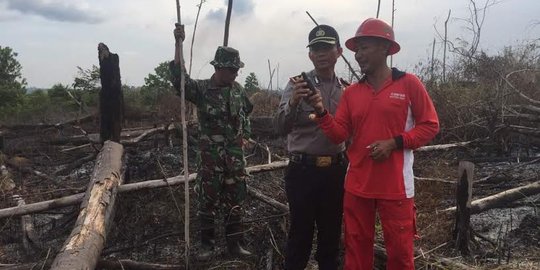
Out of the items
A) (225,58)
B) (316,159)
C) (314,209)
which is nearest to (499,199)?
(314,209)

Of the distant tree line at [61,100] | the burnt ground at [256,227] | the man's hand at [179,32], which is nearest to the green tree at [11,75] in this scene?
the distant tree line at [61,100]

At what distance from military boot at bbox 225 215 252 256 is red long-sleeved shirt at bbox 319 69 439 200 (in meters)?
1.61

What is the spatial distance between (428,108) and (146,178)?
4.02m

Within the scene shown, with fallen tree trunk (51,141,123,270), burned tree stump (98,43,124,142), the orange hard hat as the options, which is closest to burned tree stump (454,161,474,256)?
the orange hard hat

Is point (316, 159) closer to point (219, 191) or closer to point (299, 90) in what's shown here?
point (299, 90)

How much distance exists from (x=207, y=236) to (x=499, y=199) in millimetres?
2811

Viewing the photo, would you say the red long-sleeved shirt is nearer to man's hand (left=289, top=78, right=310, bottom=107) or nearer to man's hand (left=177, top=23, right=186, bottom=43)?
man's hand (left=289, top=78, right=310, bottom=107)

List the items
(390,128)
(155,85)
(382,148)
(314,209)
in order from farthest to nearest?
(155,85) < (314,209) < (390,128) < (382,148)

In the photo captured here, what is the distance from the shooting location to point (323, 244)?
129 inches

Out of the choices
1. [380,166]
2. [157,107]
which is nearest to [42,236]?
[380,166]

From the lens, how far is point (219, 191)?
4.11 m

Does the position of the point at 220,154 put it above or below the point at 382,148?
below

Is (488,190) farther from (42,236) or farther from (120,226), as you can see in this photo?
(42,236)

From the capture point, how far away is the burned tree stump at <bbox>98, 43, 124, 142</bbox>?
523 cm
